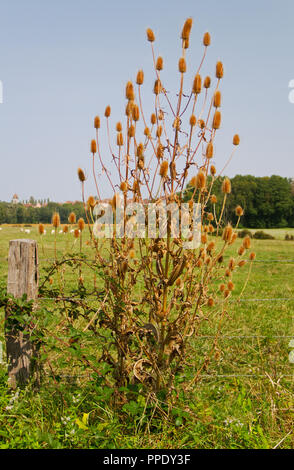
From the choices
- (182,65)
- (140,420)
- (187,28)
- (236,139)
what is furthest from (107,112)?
(140,420)

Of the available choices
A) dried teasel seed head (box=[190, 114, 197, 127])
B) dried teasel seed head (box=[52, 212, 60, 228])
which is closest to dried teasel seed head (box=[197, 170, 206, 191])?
dried teasel seed head (box=[190, 114, 197, 127])

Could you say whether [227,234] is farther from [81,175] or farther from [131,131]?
[81,175]

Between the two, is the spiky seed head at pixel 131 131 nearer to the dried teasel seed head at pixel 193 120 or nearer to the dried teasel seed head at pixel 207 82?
the dried teasel seed head at pixel 193 120

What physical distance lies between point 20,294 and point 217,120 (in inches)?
64.1

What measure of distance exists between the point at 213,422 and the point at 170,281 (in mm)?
858

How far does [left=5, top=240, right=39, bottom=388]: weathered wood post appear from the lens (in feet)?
8.30

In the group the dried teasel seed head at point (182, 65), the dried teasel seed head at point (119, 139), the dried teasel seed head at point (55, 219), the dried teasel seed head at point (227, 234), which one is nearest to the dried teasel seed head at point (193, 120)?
the dried teasel seed head at point (182, 65)

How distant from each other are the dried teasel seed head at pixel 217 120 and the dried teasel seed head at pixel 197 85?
0.48 feet

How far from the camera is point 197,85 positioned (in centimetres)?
205

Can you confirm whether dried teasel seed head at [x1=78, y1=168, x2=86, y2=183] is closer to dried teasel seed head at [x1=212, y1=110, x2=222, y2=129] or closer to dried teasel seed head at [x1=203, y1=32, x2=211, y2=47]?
dried teasel seed head at [x1=212, y1=110, x2=222, y2=129]

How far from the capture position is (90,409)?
234cm

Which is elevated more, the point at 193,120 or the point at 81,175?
the point at 193,120
